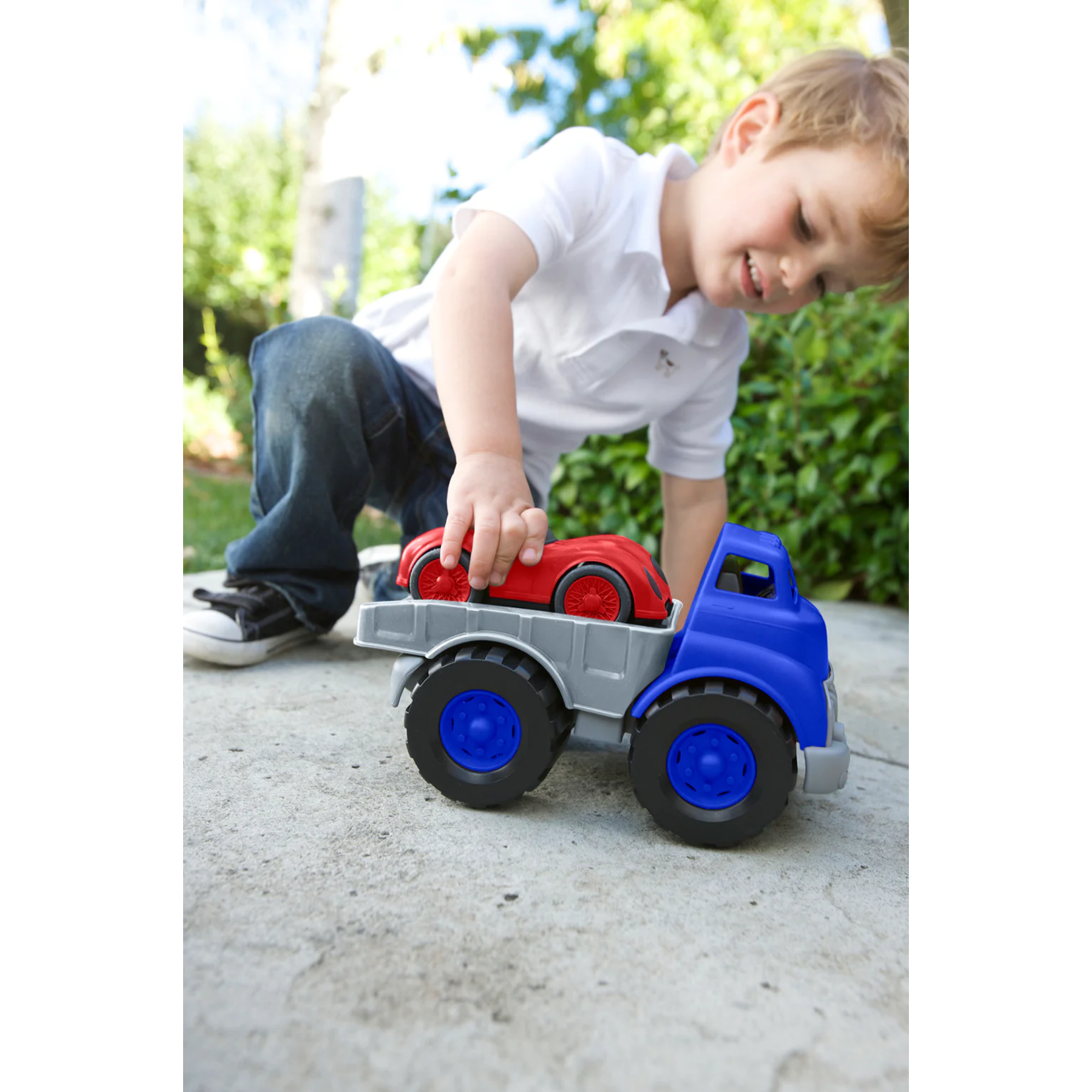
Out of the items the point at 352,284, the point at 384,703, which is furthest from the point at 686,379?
the point at 352,284

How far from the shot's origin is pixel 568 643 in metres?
0.94

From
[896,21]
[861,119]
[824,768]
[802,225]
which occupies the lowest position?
[824,768]

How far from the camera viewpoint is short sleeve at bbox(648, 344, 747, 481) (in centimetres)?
184

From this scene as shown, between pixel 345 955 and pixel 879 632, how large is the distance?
6.14 ft

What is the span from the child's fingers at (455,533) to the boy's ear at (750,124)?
834 millimetres

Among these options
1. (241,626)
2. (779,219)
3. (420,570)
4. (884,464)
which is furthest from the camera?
(884,464)

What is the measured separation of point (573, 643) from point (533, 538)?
0.40 ft

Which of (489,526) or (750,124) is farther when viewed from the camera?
(750,124)

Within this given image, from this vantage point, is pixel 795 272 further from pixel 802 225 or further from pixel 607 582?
pixel 607 582

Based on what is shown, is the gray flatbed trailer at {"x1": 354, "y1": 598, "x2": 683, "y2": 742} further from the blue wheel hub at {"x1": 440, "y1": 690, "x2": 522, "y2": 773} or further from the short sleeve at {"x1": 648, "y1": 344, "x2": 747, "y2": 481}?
the short sleeve at {"x1": 648, "y1": 344, "x2": 747, "y2": 481}

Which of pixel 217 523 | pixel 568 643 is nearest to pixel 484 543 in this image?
pixel 568 643

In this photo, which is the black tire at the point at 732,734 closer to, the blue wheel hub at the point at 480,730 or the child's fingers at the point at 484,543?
the blue wheel hub at the point at 480,730

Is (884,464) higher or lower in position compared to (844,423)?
lower

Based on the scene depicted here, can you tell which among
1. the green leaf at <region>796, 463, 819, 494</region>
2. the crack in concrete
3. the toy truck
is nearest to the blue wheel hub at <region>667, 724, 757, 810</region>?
the toy truck
